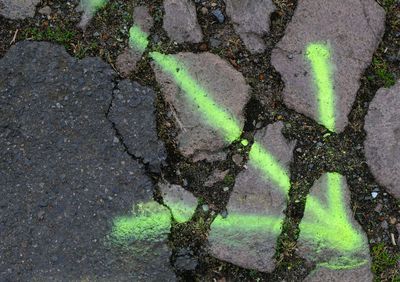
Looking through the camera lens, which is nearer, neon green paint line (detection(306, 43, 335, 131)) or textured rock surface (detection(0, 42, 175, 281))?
textured rock surface (detection(0, 42, 175, 281))

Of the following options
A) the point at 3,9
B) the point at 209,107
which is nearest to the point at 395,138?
the point at 209,107

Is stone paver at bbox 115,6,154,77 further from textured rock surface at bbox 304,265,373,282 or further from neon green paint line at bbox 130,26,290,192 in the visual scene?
textured rock surface at bbox 304,265,373,282

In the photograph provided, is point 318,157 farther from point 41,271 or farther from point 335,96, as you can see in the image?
point 41,271

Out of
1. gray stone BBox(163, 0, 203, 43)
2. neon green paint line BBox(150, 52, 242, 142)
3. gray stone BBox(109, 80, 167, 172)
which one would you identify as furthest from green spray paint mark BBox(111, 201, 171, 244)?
gray stone BBox(163, 0, 203, 43)

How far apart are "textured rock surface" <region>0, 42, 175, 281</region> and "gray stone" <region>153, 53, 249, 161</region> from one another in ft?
0.77

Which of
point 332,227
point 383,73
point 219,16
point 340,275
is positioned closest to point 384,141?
point 383,73

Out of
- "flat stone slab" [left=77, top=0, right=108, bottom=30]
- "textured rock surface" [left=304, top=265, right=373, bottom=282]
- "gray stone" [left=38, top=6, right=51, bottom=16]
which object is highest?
"flat stone slab" [left=77, top=0, right=108, bottom=30]

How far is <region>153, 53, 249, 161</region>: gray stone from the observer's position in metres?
2.24

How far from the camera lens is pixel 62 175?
218 centimetres

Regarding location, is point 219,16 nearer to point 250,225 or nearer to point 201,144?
point 201,144

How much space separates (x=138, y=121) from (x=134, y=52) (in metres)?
0.30

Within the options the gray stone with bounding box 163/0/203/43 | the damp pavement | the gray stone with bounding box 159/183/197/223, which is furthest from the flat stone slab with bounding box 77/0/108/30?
the gray stone with bounding box 159/183/197/223

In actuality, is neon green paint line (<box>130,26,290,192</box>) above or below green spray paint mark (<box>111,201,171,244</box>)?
above

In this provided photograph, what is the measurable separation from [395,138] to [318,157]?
0.33m
